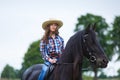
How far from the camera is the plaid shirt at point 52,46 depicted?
14.0m

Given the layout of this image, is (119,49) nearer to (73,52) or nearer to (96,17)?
(96,17)

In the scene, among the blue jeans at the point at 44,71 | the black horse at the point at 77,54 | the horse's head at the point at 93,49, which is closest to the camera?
the horse's head at the point at 93,49

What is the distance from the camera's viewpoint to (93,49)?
1295 centimetres

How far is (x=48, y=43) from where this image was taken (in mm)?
14102

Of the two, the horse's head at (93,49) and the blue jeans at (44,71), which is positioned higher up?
the horse's head at (93,49)

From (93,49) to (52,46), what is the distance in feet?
4.94

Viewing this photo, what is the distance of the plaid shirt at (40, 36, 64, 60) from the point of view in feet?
46.0

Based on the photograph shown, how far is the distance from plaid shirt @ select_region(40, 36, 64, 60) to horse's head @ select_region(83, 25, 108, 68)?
106cm

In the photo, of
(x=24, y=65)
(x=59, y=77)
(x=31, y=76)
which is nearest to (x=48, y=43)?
(x=59, y=77)

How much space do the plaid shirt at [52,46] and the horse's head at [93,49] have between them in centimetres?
106

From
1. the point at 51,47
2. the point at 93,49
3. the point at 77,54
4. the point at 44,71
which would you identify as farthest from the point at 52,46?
the point at 93,49

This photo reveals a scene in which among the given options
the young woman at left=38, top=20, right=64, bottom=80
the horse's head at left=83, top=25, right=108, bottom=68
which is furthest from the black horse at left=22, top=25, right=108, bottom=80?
the young woman at left=38, top=20, right=64, bottom=80

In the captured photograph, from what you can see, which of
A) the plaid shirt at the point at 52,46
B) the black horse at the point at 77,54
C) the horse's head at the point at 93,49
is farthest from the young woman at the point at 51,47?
the horse's head at the point at 93,49

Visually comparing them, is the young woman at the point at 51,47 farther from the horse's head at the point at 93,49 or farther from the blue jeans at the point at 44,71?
the horse's head at the point at 93,49
